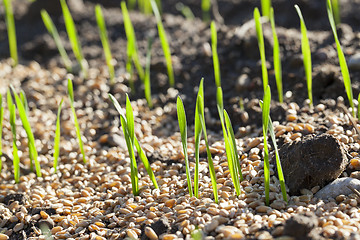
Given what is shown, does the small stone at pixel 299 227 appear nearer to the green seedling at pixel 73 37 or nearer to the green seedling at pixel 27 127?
the green seedling at pixel 27 127

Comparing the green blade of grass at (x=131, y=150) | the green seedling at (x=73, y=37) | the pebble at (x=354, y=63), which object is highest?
the green seedling at (x=73, y=37)

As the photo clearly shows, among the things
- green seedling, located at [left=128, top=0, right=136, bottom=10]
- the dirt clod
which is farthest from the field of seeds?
green seedling, located at [left=128, top=0, right=136, bottom=10]

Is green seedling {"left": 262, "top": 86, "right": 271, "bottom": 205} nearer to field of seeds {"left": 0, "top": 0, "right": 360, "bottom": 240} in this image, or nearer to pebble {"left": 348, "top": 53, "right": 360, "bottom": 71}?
field of seeds {"left": 0, "top": 0, "right": 360, "bottom": 240}

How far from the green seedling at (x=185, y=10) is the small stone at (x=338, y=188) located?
224 centimetres

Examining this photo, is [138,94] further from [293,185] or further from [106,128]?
[293,185]

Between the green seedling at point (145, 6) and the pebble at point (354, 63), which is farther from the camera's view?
the green seedling at point (145, 6)

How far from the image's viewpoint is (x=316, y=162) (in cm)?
173

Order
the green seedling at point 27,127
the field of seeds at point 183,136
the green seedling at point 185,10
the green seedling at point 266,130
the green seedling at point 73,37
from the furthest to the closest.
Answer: the green seedling at point 185,10, the green seedling at point 73,37, the green seedling at point 27,127, the field of seeds at point 183,136, the green seedling at point 266,130

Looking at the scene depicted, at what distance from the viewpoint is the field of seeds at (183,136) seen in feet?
5.50

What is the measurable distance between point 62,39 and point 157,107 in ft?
4.40

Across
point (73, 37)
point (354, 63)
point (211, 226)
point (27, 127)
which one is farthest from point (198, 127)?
point (73, 37)

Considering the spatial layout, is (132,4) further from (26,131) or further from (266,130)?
(266,130)

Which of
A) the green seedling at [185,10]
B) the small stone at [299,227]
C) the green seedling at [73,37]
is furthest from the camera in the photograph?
the green seedling at [185,10]

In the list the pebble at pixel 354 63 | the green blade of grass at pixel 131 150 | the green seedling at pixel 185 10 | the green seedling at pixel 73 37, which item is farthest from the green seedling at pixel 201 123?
the green seedling at pixel 185 10
